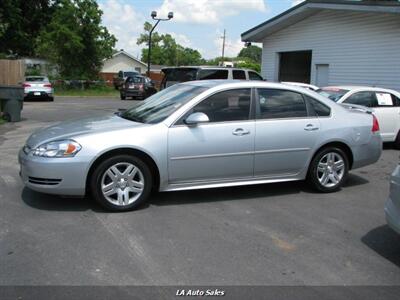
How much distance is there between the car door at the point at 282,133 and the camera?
6.05 m

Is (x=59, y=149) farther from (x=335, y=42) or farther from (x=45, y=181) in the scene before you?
(x=335, y=42)

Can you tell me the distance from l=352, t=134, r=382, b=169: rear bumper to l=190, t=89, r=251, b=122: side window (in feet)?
5.86

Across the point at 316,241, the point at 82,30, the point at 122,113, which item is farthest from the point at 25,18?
the point at 316,241

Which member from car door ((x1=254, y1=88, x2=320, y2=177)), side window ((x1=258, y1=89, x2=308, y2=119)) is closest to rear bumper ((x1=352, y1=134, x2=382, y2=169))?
car door ((x1=254, y1=88, x2=320, y2=177))

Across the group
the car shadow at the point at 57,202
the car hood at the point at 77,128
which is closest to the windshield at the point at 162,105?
the car hood at the point at 77,128

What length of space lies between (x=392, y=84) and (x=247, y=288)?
13.0 metres

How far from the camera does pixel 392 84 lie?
49.0 feet

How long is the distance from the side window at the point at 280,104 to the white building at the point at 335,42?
9.10 m

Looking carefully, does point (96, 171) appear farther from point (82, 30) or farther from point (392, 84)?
point (82, 30)

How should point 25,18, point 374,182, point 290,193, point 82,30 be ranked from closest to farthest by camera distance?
point 290,193, point 374,182, point 82,30, point 25,18

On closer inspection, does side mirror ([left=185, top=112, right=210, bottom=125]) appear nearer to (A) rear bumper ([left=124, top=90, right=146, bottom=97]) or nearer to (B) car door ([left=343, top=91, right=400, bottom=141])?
(B) car door ([left=343, top=91, right=400, bottom=141])

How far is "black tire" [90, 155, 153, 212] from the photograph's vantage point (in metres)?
5.32

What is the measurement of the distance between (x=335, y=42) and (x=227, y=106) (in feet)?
42.4

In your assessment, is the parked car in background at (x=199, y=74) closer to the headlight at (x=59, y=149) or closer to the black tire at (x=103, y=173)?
the black tire at (x=103, y=173)
